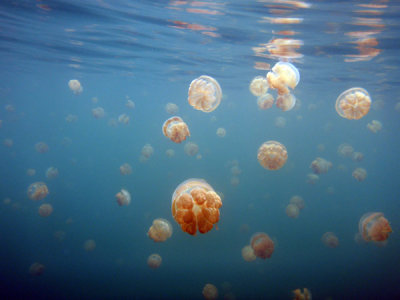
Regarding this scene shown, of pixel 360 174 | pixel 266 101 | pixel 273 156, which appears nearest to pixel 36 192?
pixel 273 156

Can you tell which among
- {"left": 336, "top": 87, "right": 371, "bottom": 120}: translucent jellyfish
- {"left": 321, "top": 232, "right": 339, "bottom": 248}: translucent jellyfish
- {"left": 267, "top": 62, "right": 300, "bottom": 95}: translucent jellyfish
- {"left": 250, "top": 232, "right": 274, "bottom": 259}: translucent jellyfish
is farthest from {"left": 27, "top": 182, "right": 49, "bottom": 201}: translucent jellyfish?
{"left": 321, "top": 232, "right": 339, "bottom": 248}: translucent jellyfish

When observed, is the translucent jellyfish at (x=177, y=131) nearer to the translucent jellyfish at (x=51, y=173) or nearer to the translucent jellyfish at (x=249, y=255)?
the translucent jellyfish at (x=249, y=255)

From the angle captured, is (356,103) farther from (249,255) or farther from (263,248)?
(249,255)

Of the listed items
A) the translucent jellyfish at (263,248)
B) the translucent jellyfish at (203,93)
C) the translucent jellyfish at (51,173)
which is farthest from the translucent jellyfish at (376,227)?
the translucent jellyfish at (51,173)

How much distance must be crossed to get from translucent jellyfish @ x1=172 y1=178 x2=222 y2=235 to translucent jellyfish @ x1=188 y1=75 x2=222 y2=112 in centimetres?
246

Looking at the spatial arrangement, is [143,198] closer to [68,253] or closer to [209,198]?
[68,253]

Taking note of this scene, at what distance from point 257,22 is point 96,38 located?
665cm

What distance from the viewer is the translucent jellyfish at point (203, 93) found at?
5.61 metres

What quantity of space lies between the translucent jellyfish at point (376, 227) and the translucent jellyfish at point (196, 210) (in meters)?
4.72

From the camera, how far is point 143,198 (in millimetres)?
25938

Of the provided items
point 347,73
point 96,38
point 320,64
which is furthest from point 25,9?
point 347,73

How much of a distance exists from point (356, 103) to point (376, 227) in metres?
3.04

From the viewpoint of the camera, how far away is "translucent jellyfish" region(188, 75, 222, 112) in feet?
18.4

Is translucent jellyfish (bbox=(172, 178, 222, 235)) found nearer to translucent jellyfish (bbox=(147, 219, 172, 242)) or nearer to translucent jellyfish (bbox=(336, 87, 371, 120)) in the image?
translucent jellyfish (bbox=(147, 219, 172, 242))
